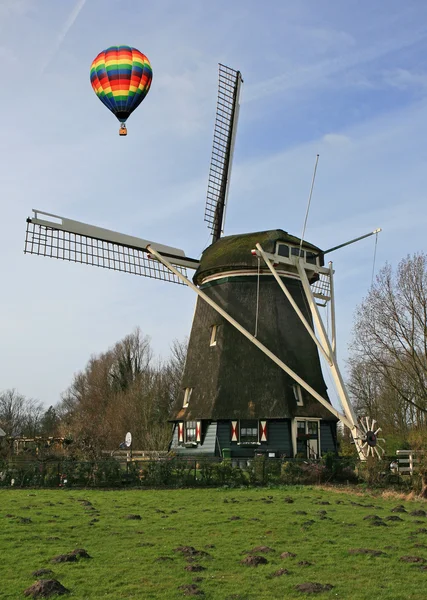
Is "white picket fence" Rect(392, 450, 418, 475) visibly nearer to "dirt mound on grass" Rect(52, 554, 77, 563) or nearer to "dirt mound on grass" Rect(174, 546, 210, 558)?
"dirt mound on grass" Rect(174, 546, 210, 558)

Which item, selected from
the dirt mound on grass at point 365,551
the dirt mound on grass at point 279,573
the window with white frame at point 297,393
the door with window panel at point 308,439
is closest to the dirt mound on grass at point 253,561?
the dirt mound on grass at point 279,573

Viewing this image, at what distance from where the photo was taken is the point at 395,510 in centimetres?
1550

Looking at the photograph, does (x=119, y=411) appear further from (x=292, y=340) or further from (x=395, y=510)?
(x=395, y=510)

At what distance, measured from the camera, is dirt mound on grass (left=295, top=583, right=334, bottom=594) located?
8.02m

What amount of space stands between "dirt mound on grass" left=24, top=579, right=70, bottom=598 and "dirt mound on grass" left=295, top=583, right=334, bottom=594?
2814 mm

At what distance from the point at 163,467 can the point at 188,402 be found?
26.9 ft

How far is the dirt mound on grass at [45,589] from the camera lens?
773 cm

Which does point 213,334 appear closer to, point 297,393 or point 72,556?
point 297,393

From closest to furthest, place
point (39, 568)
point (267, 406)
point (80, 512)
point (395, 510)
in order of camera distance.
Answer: point (39, 568) → point (80, 512) → point (395, 510) → point (267, 406)

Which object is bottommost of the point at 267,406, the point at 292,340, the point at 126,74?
the point at 267,406

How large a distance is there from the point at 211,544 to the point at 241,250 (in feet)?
61.7

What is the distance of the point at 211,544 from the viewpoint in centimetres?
1114

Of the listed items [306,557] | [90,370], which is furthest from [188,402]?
[90,370]

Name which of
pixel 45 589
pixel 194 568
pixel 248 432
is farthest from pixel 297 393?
pixel 45 589
